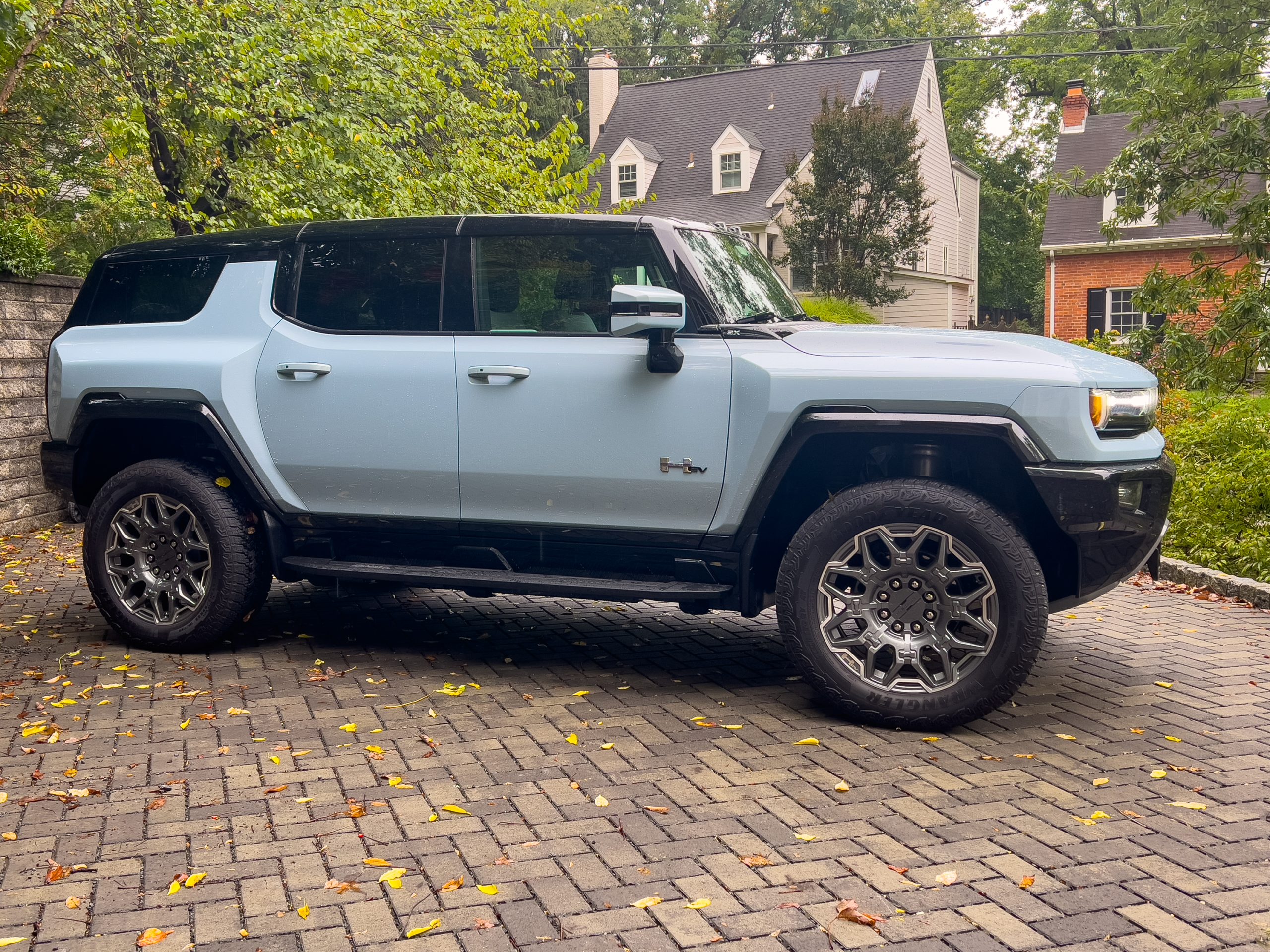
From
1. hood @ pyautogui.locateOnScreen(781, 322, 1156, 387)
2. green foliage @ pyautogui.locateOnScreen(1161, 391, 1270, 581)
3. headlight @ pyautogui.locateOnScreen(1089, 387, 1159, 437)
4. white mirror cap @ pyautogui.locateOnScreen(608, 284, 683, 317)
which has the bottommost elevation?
green foliage @ pyautogui.locateOnScreen(1161, 391, 1270, 581)

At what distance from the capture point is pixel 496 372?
5.23 m

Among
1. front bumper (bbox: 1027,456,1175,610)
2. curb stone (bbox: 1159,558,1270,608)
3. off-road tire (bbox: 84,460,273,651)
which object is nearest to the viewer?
front bumper (bbox: 1027,456,1175,610)

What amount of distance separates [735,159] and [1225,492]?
30649 millimetres

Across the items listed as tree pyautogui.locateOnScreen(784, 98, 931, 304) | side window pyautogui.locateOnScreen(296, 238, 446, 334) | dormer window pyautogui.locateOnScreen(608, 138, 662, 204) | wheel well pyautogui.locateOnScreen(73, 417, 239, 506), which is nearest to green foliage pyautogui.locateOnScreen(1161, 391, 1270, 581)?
side window pyautogui.locateOnScreen(296, 238, 446, 334)

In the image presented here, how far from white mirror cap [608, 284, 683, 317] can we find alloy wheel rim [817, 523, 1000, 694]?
3.78 ft

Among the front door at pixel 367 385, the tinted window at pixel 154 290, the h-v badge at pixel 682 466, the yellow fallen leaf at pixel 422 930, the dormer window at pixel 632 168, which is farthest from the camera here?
the dormer window at pixel 632 168

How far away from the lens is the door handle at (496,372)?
17.1ft

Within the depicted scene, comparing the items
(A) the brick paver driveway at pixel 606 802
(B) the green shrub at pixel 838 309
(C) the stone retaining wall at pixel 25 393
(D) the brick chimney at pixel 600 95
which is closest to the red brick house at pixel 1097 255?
(B) the green shrub at pixel 838 309

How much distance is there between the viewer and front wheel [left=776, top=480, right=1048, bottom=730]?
4.53 meters

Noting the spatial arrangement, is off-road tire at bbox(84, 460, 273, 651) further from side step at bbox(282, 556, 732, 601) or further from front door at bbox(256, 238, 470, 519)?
front door at bbox(256, 238, 470, 519)

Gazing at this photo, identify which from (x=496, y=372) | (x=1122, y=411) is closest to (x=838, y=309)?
(x=496, y=372)

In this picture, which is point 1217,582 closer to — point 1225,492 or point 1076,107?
point 1225,492

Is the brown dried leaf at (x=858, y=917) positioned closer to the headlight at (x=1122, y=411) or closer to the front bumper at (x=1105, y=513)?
the front bumper at (x=1105, y=513)

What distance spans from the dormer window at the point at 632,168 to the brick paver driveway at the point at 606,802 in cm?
3381
